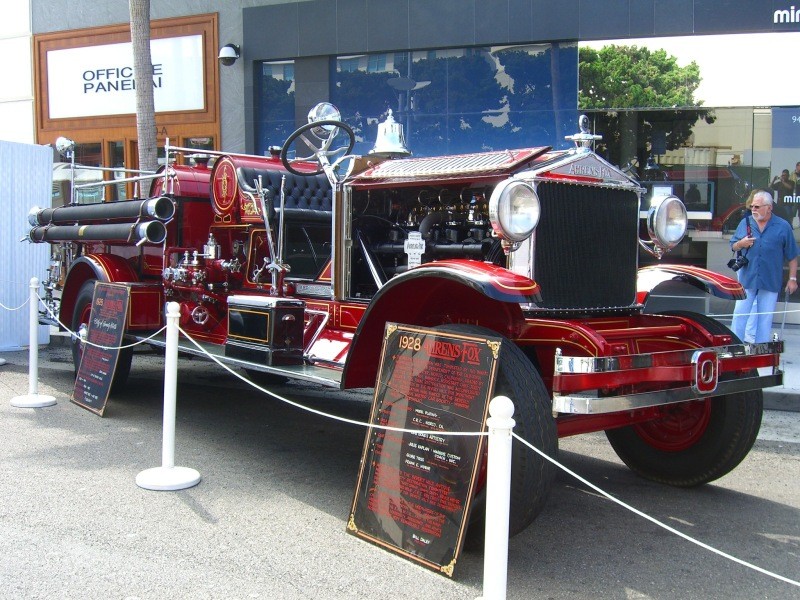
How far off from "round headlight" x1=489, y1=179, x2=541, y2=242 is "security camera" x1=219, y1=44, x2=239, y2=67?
31.0 ft

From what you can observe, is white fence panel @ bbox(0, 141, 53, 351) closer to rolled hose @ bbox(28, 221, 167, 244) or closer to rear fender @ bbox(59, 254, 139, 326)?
rolled hose @ bbox(28, 221, 167, 244)

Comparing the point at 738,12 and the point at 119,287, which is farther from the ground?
the point at 738,12

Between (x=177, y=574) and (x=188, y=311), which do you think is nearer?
(x=177, y=574)

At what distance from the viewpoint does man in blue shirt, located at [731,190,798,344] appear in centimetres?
712

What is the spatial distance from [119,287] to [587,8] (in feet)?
23.9

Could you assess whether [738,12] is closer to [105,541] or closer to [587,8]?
[587,8]

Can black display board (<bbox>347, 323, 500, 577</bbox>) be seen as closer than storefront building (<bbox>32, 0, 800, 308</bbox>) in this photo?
Yes

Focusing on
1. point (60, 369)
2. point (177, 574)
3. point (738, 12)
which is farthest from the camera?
point (738, 12)

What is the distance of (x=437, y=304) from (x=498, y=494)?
6.02ft

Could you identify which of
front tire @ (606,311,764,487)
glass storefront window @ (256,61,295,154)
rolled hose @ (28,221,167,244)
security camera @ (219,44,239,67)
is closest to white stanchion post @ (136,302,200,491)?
rolled hose @ (28,221,167,244)

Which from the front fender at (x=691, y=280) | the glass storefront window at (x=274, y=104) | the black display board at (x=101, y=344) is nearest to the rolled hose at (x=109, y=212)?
the black display board at (x=101, y=344)

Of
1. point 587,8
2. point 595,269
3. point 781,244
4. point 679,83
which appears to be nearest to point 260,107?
point 587,8

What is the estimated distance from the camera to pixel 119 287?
6.14 meters

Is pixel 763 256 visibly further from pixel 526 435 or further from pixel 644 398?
pixel 526 435
